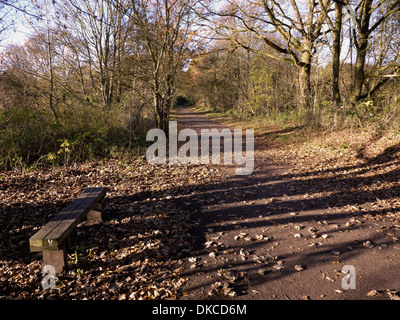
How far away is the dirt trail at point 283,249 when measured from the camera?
114 inches

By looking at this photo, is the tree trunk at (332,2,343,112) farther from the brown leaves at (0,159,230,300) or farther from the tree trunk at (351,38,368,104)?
the brown leaves at (0,159,230,300)

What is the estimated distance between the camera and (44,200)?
5.55 metres

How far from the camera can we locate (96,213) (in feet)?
15.5

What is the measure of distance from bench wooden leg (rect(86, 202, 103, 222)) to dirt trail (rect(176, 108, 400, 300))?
1576mm

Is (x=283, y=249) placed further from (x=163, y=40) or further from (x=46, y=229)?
(x=163, y=40)

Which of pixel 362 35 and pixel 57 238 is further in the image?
pixel 362 35

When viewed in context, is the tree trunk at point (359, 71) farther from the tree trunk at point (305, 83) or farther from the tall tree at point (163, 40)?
the tall tree at point (163, 40)

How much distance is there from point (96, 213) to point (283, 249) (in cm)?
326

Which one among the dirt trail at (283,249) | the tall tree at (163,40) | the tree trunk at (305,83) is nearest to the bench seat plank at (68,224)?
the dirt trail at (283,249)

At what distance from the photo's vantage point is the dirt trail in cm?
289

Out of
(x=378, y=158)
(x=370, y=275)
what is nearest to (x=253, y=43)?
(x=378, y=158)

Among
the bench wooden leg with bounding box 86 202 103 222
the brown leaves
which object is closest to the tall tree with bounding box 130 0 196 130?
the brown leaves

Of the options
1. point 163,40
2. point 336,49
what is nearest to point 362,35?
point 336,49

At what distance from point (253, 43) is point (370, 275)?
21.0m
